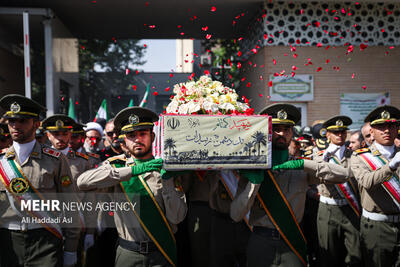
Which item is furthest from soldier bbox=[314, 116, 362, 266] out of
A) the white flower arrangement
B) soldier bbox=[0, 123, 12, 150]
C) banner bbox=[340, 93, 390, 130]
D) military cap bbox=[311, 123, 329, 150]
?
banner bbox=[340, 93, 390, 130]

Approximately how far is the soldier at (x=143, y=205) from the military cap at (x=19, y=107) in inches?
35.6

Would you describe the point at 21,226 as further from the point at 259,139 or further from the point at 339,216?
the point at 339,216

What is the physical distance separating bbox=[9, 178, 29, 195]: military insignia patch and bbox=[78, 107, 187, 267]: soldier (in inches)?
27.9

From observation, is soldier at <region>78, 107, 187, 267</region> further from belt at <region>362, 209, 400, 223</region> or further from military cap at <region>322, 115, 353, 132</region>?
military cap at <region>322, 115, 353, 132</region>

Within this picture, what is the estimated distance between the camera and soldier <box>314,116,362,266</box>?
4770 millimetres

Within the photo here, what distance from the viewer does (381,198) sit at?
13.1ft

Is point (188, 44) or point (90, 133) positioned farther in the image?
point (188, 44)

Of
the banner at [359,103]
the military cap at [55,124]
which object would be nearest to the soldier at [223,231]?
the military cap at [55,124]

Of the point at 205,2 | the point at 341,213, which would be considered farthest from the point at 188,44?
the point at 341,213

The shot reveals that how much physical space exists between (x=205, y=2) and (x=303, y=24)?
2855mm

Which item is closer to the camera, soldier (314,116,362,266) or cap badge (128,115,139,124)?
cap badge (128,115,139,124)

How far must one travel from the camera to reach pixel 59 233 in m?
3.43

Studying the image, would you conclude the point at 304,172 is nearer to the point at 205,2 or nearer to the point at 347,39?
the point at 205,2

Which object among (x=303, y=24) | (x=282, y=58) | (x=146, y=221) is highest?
(x=303, y=24)
